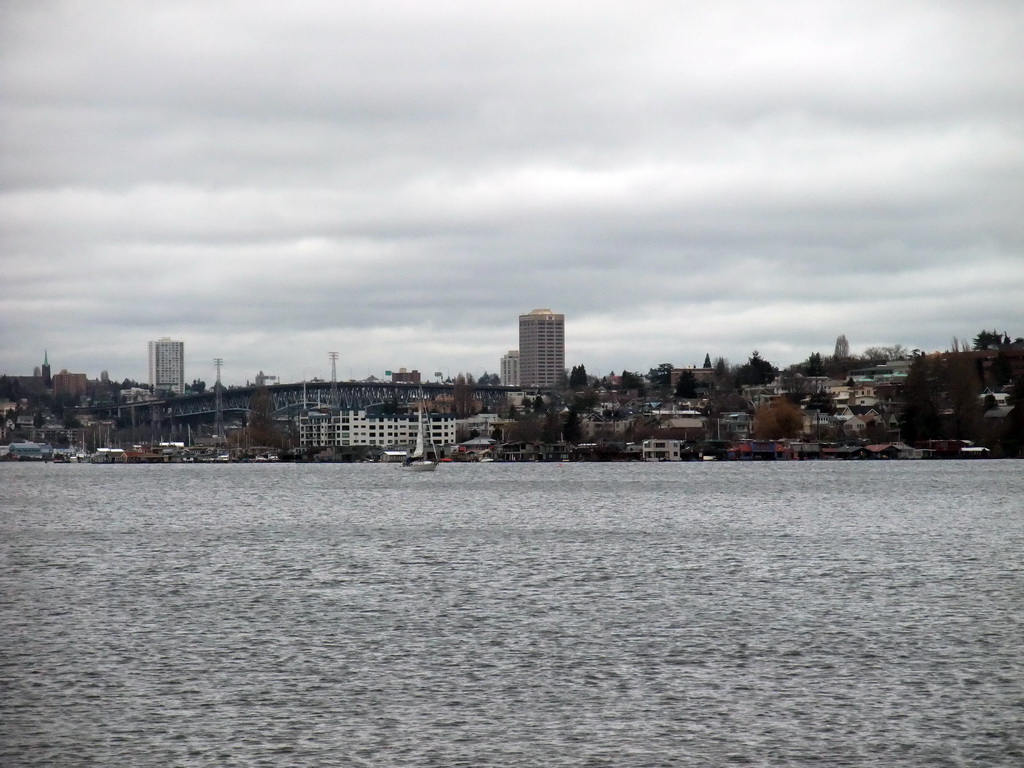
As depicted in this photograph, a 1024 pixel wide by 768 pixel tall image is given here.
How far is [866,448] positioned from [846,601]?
12426cm

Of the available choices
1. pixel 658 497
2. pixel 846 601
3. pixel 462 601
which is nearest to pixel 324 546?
pixel 462 601

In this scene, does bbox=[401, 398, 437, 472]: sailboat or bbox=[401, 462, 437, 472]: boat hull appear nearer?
bbox=[401, 462, 437, 472]: boat hull

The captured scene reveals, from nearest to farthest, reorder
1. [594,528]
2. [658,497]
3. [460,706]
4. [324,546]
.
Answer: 1. [460,706]
2. [324,546]
3. [594,528]
4. [658,497]

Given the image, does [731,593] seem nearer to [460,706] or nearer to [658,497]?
[460,706]

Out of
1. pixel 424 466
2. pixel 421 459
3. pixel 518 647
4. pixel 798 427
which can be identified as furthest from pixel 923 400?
pixel 518 647

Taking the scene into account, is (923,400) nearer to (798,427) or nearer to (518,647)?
(798,427)

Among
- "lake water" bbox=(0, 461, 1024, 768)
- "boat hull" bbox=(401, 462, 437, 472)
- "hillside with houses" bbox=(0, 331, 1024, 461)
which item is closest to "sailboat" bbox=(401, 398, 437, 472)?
"boat hull" bbox=(401, 462, 437, 472)

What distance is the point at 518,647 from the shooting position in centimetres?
2156

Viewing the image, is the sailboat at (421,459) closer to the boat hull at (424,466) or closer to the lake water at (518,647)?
the boat hull at (424,466)

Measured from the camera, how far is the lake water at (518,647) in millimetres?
15953

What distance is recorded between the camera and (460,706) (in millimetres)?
17672

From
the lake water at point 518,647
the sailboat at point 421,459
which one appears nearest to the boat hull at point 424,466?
the sailboat at point 421,459

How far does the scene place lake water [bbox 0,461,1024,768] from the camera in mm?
15953

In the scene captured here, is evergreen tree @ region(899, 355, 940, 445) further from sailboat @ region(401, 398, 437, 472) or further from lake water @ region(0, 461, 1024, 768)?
lake water @ region(0, 461, 1024, 768)
